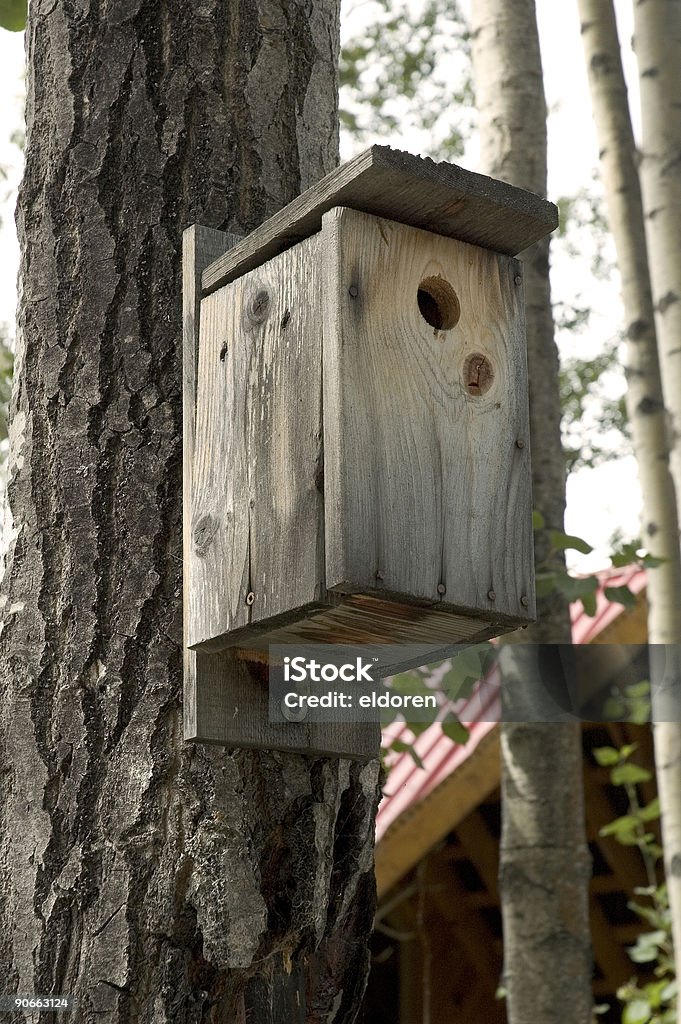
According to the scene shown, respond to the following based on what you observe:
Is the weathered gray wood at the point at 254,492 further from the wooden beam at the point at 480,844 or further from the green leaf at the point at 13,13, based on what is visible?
the wooden beam at the point at 480,844

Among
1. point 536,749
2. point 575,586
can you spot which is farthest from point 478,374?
point 536,749

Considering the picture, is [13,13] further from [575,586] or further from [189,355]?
[575,586]

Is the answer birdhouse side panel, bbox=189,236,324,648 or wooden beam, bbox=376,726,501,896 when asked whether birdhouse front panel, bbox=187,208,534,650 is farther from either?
wooden beam, bbox=376,726,501,896

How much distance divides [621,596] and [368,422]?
7.37 feet

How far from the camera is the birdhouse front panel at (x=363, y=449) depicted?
61.8 inches

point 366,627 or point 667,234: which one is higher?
point 667,234

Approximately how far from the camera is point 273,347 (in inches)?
67.2

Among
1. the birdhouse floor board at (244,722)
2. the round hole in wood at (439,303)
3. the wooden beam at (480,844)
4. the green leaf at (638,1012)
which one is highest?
the round hole in wood at (439,303)

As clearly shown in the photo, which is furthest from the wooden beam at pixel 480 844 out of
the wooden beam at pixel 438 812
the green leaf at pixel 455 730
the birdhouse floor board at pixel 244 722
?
the birdhouse floor board at pixel 244 722

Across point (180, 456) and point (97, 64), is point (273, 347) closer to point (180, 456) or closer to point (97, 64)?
A: point (180, 456)

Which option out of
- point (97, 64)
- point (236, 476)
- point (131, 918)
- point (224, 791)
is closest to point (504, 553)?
point (236, 476)

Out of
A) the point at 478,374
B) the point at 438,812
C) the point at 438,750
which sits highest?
the point at 478,374

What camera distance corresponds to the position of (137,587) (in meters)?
1.80

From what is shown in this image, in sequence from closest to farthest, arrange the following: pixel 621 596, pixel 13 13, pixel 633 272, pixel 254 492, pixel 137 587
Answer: pixel 254 492 → pixel 137 587 → pixel 13 13 → pixel 621 596 → pixel 633 272
